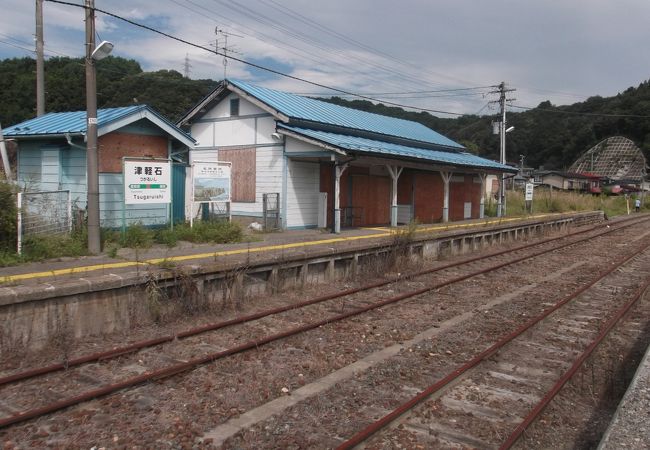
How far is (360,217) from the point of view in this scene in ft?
61.6

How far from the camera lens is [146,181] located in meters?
11.6

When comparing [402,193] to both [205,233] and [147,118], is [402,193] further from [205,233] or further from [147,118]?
[147,118]

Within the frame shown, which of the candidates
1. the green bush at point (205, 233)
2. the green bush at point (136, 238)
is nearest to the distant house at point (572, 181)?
the green bush at point (205, 233)

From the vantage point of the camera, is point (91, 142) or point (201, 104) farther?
point (201, 104)

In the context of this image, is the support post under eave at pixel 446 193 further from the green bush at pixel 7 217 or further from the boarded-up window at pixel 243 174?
the green bush at pixel 7 217

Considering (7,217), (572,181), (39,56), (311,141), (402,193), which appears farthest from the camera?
(572,181)

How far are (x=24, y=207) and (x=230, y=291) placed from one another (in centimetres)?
411

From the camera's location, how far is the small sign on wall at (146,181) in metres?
11.3

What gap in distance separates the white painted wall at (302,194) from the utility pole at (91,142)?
21.7 ft

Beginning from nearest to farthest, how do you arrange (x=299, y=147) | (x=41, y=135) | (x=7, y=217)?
(x=7, y=217) < (x=41, y=135) < (x=299, y=147)

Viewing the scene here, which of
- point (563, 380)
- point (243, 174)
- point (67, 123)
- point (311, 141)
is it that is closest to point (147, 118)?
point (67, 123)

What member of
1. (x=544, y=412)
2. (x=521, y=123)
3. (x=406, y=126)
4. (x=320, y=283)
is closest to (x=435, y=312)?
(x=320, y=283)

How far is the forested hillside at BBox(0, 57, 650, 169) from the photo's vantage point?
119ft

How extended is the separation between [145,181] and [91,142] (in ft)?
5.56
